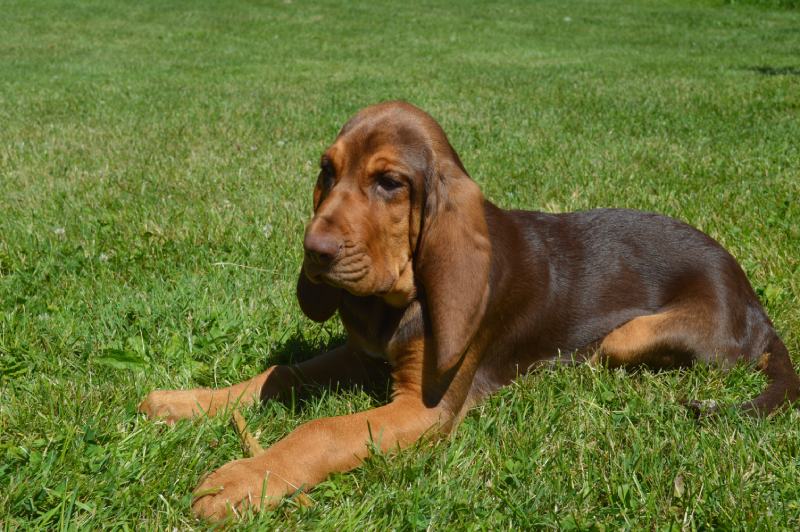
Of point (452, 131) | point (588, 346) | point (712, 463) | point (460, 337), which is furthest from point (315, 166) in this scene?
point (712, 463)

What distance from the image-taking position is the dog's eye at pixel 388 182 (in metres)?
2.90

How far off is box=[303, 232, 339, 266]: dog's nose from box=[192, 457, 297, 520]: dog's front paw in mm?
684

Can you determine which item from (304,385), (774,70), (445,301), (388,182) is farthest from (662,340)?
(774,70)

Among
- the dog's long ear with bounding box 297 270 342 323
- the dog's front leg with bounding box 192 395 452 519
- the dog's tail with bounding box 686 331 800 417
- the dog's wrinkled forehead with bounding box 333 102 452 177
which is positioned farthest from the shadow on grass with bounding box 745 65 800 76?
the dog's front leg with bounding box 192 395 452 519

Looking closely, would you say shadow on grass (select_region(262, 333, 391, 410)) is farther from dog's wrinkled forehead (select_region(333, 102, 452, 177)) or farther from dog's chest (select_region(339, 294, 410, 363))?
dog's wrinkled forehead (select_region(333, 102, 452, 177))

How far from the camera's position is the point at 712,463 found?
262 cm

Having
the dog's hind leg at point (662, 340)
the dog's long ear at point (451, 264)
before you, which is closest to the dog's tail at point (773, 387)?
the dog's hind leg at point (662, 340)

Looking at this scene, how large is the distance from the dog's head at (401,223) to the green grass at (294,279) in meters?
0.55

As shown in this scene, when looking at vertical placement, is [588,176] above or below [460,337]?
below

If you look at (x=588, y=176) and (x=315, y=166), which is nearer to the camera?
(x=588, y=176)

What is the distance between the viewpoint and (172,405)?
116 inches

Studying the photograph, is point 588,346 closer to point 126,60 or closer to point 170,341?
point 170,341

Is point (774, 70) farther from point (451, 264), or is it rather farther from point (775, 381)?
point (451, 264)

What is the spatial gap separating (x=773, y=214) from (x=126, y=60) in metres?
14.1
